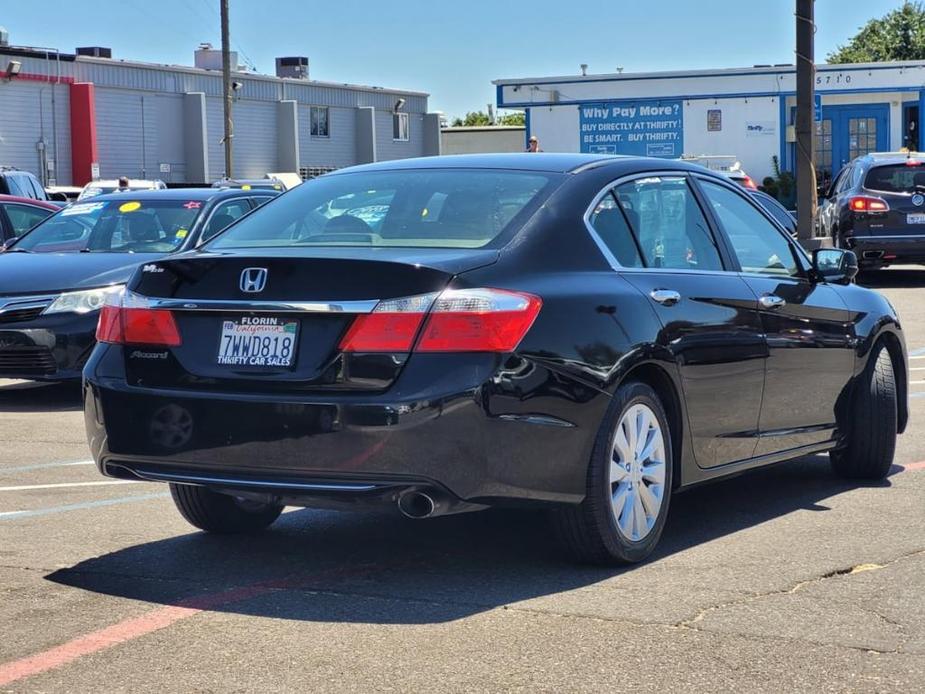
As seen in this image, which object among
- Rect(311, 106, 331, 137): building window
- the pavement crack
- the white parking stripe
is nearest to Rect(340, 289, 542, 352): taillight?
the pavement crack

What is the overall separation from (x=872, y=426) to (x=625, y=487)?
7.75 ft

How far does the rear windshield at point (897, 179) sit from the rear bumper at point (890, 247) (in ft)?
2.18

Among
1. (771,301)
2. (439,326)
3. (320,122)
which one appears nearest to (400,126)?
(320,122)

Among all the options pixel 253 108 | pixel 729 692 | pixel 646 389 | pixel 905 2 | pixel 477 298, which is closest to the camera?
pixel 729 692

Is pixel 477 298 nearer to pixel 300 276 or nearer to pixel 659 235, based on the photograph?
pixel 300 276

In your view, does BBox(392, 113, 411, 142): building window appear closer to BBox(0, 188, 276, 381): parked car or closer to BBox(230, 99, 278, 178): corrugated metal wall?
BBox(230, 99, 278, 178): corrugated metal wall

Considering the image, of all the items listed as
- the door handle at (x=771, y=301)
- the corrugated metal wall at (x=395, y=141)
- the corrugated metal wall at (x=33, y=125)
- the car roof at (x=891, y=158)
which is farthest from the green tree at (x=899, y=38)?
the door handle at (x=771, y=301)

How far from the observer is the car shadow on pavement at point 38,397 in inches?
445

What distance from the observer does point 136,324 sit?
5715mm

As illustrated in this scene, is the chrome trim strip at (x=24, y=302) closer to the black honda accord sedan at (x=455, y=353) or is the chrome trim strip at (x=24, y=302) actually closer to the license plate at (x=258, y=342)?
the black honda accord sedan at (x=455, y=353)

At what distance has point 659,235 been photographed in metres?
6.42

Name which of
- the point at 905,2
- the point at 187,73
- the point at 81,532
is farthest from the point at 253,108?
the point at 81,532

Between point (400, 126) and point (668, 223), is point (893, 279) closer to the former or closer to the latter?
point (668, 223)

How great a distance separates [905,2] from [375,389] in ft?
297
